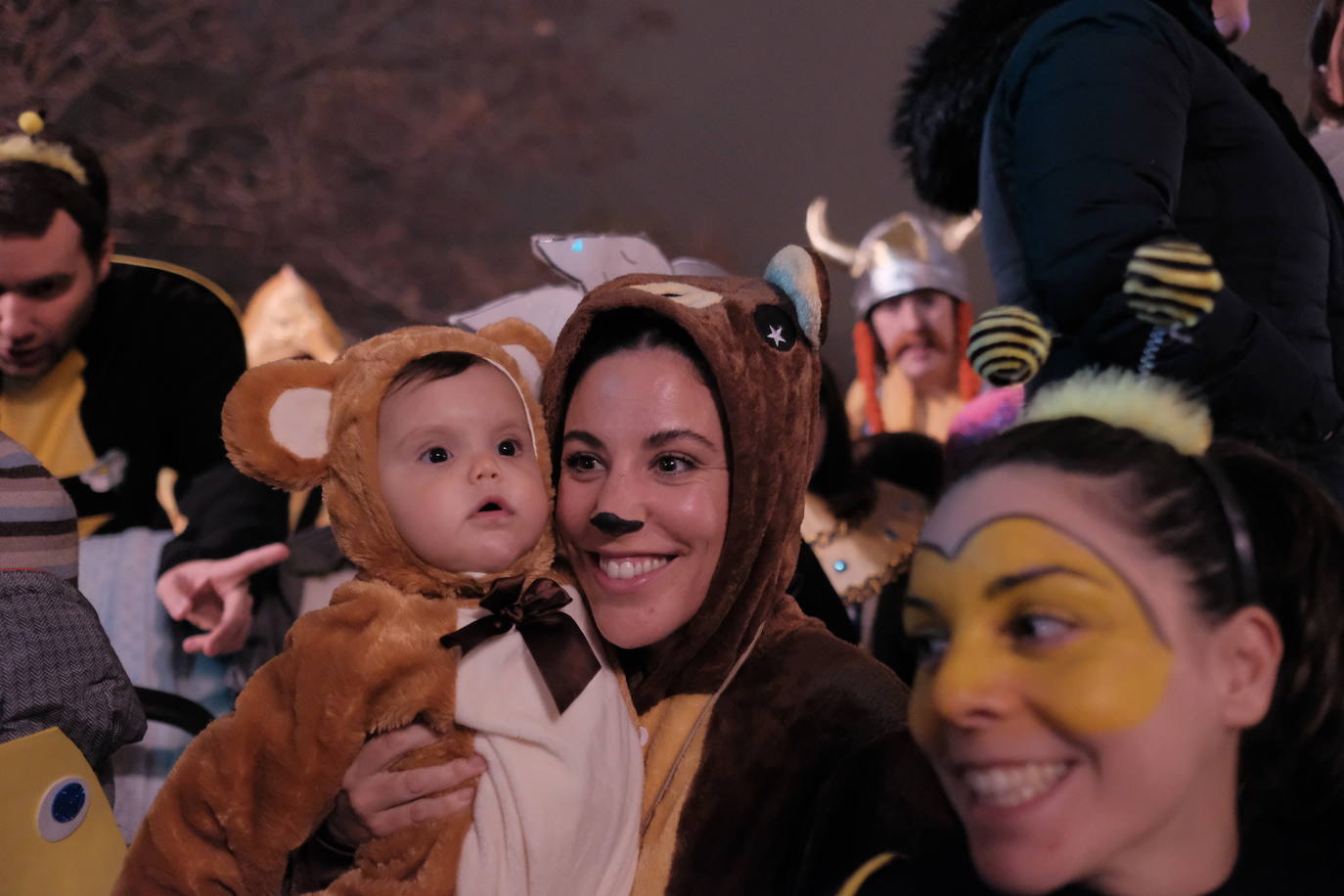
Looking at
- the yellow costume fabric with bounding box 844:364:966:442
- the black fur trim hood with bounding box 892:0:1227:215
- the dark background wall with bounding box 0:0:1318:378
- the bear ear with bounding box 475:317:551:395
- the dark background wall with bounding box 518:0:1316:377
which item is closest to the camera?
the bear ear with bounding box 475:317:551:395

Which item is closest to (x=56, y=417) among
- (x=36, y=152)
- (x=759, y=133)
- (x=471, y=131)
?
(x=36, y=152)

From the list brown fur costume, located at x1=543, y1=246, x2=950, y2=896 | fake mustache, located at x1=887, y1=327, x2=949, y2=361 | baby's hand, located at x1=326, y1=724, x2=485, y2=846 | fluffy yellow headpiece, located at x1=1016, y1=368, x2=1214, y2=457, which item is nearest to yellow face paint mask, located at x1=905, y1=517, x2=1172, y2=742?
fluffy yellow headpiece, located at x1=1016, y1=368, x2=1214, y2=457

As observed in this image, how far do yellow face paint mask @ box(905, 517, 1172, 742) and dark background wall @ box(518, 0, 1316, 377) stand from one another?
180 inches

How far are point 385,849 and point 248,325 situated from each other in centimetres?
381

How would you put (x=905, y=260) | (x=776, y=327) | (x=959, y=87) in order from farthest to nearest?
1. (x=905, y=260)
2. (x=959, y=87)
3. (x=776, y=327)

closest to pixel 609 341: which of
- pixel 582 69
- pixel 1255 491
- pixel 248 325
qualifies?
pixel 1255 491

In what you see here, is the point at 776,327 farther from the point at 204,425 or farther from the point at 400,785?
the point at 204,425

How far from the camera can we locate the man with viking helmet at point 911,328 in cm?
445

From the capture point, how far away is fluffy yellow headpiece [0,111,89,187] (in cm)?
262

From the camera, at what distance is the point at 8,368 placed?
2729 millimetres

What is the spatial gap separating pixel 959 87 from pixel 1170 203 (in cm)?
52

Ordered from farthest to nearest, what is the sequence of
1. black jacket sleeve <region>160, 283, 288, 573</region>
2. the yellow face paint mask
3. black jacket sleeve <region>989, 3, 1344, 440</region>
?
black jacket sleeve <region>160, 283, 288, 573</region> < black jacket sleeve <region>989, 3, 1344, 440</region> < the yellow face paint mask

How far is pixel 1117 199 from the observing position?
154 centimetres

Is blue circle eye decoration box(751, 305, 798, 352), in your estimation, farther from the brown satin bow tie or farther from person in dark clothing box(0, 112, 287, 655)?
person in dark clothing box(0, 112, 287, 655)
